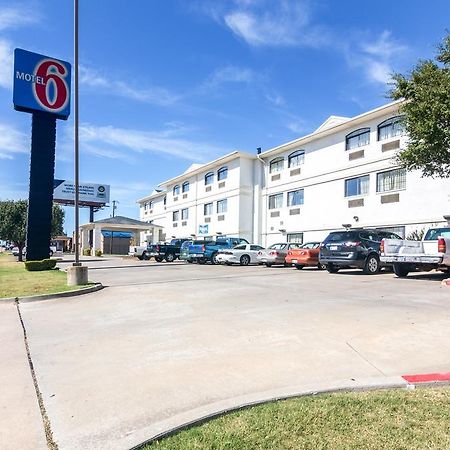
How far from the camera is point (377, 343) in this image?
576cm

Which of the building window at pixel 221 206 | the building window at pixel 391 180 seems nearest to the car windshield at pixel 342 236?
the building window at pixel 391 180

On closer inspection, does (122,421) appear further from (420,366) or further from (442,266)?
(442,266)

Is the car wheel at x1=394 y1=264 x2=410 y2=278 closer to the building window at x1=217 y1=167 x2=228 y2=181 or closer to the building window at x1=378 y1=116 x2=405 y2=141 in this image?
the building window at x1=378 y1=116 x2=405 y2=141

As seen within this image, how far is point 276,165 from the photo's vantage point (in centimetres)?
3438

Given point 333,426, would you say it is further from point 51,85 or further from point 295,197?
point 295,197

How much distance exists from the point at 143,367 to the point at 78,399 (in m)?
1.01

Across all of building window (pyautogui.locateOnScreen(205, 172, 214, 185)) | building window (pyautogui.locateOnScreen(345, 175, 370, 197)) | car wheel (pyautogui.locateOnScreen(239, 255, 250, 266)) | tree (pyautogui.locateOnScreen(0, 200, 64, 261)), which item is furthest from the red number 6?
tree (pyautogui.locateOnScreen(0, 200, 64, 261))

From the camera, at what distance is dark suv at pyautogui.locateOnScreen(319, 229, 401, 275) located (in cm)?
1642

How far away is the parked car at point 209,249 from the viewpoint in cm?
2819

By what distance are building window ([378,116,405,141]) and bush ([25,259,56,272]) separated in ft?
63.0

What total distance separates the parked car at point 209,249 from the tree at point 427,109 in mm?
15495

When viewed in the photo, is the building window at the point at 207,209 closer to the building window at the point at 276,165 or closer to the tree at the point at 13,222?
the building window at the point at 276,165

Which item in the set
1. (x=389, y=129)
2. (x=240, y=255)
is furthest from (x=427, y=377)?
(x=389, y=129)

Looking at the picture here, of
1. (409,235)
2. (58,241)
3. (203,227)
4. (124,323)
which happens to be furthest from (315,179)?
(58,241)
